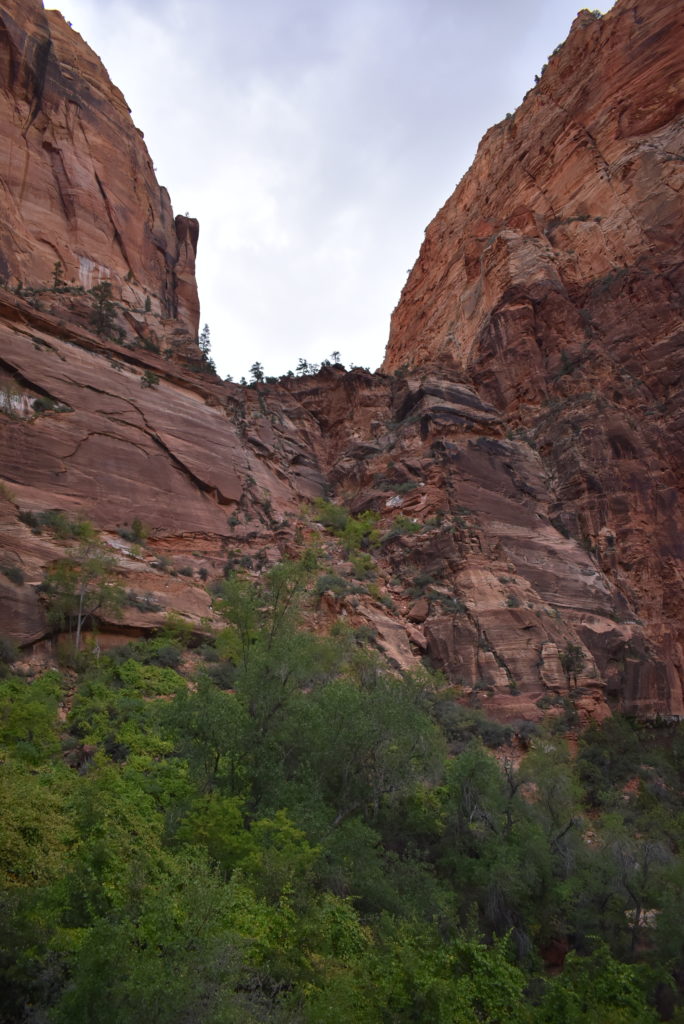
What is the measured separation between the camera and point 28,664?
57.5 ft

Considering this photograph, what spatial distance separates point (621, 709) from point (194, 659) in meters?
18.0

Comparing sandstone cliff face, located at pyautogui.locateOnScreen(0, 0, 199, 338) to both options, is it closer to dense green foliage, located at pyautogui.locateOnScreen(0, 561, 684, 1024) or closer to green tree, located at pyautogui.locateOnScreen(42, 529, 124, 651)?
green tree, located at pyautogui.locateOnScreen(42, 529, 124, 651)

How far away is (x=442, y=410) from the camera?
41812 mm

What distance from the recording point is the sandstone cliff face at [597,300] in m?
36.3

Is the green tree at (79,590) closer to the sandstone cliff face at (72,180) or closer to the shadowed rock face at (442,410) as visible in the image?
the shadowed rock face at (442,410)

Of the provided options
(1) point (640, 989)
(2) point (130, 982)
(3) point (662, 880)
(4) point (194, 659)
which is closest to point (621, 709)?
(3) point (662, 880)

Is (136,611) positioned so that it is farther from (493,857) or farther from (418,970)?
(418,970)

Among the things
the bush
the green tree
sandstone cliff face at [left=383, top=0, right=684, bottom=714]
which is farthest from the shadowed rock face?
the green tree

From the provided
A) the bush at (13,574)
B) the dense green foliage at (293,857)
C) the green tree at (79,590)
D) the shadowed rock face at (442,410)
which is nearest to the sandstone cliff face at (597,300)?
the shadowed rock face at (442,410)

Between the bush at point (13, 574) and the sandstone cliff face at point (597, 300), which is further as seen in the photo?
the sandstone cliff face at point (597, 300)

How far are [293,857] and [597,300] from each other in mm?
44689

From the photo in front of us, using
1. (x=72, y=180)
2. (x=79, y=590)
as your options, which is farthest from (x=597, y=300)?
(x=79, y=590)

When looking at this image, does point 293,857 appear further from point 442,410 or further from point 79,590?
point 442,410

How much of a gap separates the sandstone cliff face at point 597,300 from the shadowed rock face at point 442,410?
0.18 meters
